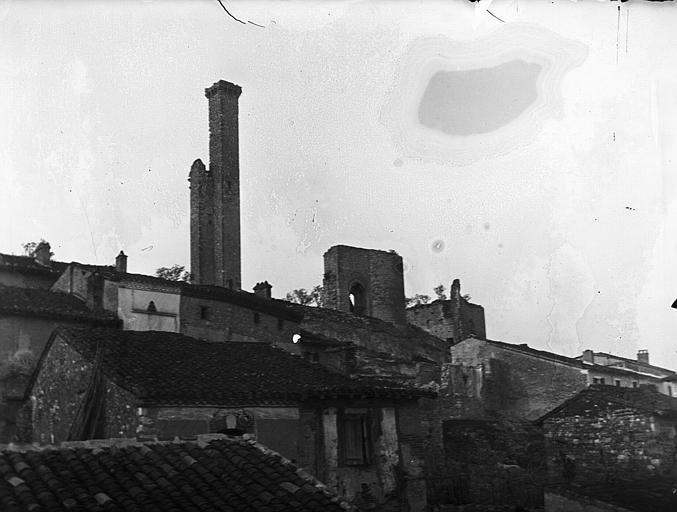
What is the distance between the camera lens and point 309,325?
3141 centimetres

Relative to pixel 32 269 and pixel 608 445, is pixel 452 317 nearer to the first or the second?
pixel 32 269

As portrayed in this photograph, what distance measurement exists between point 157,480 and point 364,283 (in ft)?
95.5

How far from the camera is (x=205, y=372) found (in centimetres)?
1725

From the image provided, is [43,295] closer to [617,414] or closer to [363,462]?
[363,462]

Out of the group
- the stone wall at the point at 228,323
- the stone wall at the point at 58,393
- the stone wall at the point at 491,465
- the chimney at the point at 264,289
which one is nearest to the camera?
the stone wall at the point at 58,393

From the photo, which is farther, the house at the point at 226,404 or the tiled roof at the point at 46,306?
the tiled roof at the point at 46,306

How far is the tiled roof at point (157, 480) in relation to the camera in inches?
358

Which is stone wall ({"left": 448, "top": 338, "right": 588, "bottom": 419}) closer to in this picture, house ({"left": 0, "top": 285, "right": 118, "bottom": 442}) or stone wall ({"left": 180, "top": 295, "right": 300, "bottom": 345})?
stone wall ({"left": 180, "top": 295, "right": 300, "bottom": 345})

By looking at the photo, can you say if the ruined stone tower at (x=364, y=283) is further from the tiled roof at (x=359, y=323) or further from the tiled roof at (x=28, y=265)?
the tiled roof at (x=28, y=265)

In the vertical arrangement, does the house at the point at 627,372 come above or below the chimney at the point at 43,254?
below

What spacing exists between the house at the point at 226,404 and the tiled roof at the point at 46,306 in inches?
140

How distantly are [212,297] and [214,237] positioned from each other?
1259 cm

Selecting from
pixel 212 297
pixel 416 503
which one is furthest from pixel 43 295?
pixel 416 503

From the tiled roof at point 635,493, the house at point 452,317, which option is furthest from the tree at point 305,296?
the tiled roof at point 635,493
